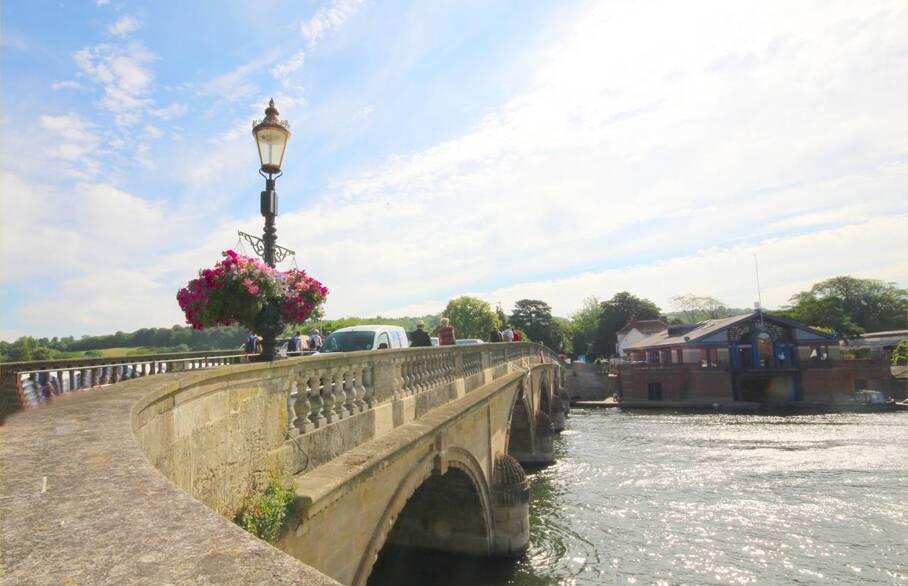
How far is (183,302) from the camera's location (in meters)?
5.10

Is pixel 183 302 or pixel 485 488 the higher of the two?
pixel 183 302

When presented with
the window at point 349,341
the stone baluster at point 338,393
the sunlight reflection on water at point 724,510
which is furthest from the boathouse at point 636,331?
the stone baluster at point 338,393

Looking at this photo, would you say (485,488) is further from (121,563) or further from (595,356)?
(595,356)

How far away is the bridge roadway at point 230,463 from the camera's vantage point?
4.03ft

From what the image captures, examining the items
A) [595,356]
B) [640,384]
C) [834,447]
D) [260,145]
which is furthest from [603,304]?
[260,145]

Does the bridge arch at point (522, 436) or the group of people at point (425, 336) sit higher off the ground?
the group of people at point (425, 336)

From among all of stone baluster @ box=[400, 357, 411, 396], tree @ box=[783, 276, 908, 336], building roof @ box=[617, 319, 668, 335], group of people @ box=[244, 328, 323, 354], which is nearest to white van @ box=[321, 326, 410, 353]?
group of people @ box=[244, 328, 323, 354]

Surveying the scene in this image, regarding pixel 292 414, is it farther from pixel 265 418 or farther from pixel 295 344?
pixel 295 344

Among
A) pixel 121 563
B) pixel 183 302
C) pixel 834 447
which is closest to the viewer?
pixel 121 563

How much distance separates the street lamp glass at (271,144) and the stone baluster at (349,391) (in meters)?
2.65

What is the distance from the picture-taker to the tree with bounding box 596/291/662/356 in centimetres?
8356

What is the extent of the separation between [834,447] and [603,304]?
60.0 meters

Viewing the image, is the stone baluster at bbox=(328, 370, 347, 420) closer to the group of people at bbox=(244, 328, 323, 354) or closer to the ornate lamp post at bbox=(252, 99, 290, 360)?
the ornate lamp post at bbox=(252, 99, 290, 360)

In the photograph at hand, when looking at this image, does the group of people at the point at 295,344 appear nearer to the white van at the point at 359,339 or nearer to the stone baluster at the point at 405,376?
the white van at the point at 359,339
